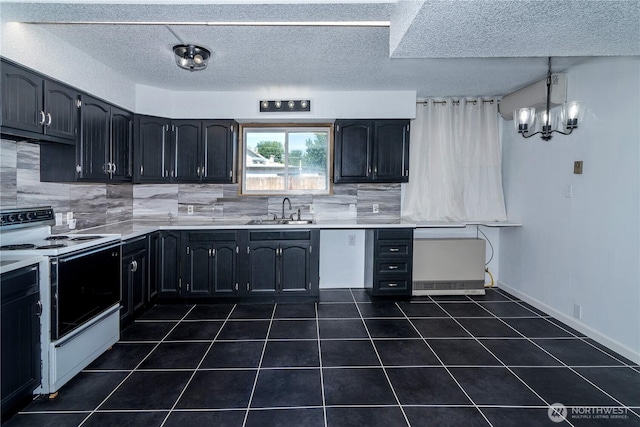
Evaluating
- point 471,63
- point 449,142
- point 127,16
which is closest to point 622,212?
point 471,63

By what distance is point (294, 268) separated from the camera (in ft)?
12.7

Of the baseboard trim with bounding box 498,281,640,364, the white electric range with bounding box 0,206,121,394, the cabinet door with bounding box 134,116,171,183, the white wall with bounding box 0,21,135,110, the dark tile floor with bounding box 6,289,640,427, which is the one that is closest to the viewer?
the dark tile floor with bounding box 6,289,640,427

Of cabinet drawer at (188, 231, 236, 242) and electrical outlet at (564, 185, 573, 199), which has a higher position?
electrical outlet at (564, 185, 573, 199)

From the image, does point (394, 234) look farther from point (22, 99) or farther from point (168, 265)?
point (22, 99)

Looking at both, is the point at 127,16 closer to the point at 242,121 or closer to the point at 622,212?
the point at 242,121

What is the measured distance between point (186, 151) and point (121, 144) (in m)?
0.69

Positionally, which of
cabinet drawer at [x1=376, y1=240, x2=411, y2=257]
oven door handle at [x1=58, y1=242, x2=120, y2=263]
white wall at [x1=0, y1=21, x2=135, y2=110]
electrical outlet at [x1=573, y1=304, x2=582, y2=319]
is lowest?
electrical outlet at [x1=573, y1=304, x2=582, y2=319]

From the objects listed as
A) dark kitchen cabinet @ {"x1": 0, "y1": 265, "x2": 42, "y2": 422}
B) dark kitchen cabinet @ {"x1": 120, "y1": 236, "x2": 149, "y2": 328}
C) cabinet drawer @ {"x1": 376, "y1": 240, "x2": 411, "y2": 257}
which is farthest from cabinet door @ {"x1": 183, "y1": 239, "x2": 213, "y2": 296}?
cabinet drawer @ {"x1": 376, "y1": 240, "x2": 411, "y2": 257}

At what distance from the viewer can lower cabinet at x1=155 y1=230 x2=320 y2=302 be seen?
3.76m

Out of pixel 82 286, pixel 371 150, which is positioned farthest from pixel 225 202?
pixel 82 286

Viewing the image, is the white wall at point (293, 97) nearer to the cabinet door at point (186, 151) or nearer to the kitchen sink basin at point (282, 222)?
the cabinet door at point (186, 151)

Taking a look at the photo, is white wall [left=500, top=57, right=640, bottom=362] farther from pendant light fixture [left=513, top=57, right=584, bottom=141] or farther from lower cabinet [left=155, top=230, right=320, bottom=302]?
lower cabinet [left=155, top=230, right=320, bottom=302]

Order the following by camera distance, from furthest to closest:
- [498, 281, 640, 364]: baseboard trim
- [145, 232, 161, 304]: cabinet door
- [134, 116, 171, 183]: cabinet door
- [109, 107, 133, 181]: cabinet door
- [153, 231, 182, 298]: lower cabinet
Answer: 1. [134, 116, 171, 183]: cabinet door
2. [153, 231, 182, 298]: lower cabinet
3. [145, 232, 161, 304]: cabinet door
4. [109, 107, 133, 181]: cabinet door
5. [498, 281, 640, 364]: baseboard trim

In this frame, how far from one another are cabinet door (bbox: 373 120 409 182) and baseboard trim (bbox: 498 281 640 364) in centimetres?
199
